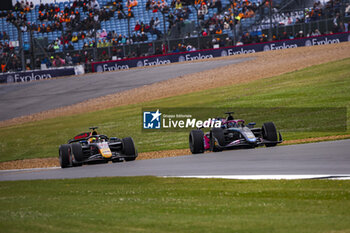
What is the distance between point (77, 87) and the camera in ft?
139

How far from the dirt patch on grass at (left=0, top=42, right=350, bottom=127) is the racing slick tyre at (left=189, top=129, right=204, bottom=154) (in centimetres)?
1697

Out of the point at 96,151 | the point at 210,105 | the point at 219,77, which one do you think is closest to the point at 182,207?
the point at 96,151

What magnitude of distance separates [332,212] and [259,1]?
4518 cm

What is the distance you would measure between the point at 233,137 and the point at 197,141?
43.6 inches

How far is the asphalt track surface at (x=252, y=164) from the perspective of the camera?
11.8 metres

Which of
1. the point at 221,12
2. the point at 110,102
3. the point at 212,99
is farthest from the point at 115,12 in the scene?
the point at 212,99

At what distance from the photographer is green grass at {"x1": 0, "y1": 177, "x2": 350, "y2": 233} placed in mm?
6777

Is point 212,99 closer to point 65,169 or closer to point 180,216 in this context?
point 65,169

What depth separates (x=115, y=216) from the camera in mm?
7609

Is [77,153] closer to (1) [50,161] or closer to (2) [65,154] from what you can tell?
(2) [65,154]

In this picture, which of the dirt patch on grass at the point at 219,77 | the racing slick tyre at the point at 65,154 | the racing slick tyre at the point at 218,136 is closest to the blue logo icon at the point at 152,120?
the racing slick tyre at the point at 65,154

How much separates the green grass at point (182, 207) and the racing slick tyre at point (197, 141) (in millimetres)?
5848

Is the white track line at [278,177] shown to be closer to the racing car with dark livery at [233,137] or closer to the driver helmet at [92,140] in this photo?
the racing car with dark livery at [233,137]

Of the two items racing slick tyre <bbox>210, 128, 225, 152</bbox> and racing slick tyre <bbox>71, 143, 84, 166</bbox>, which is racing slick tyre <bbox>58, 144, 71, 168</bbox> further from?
racing slick tyre <bbox>210, 128, 225, 152</bbox>
